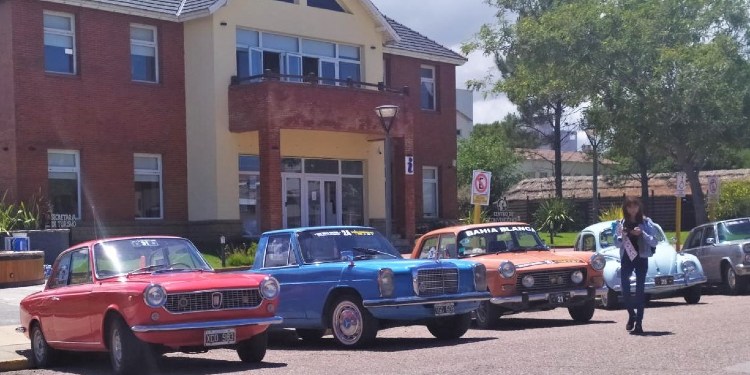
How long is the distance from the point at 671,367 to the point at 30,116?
20990 mm

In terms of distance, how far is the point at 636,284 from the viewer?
13875 mm

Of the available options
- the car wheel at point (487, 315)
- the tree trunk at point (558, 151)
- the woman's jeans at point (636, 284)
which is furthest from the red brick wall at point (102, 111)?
the tree trunk at point (558, 151)

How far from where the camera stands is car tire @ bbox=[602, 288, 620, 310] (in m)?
18.2

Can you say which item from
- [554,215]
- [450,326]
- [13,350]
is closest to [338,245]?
[450,326]

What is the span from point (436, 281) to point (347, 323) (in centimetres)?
122

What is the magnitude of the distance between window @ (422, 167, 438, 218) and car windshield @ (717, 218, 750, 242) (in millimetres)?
17053

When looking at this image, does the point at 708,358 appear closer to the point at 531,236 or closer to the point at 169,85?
the point at 531,236

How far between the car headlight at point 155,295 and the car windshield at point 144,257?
1243 mm

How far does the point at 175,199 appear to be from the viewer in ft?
101

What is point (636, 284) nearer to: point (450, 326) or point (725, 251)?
point (450, 326)

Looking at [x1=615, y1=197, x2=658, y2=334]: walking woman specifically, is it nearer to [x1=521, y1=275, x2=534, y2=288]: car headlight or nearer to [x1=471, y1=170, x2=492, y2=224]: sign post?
[x1=521, y1=275, x2=534, y2=288]: car headlight

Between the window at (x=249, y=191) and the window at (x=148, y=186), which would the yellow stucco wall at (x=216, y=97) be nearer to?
the window at (x=249, y=191)

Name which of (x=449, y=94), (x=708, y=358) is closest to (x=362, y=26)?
(x=449, y=94)

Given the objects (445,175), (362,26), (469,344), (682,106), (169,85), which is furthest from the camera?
(445,175)
